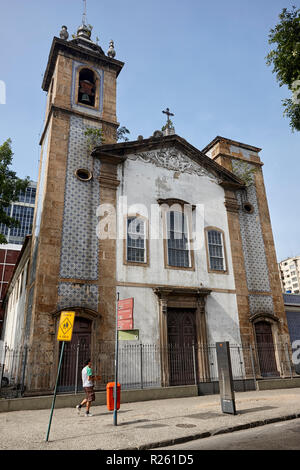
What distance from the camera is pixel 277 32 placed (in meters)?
12.4

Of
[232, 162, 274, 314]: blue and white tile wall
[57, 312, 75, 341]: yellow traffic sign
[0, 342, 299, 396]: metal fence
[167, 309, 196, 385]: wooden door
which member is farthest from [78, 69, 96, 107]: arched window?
[57, 312, 75, 341]: yellow traffic sign

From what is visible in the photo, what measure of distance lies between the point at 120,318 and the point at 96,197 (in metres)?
7.79

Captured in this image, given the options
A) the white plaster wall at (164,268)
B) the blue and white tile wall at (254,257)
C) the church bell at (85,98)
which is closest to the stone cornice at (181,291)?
the white plaster wall at (164,268)

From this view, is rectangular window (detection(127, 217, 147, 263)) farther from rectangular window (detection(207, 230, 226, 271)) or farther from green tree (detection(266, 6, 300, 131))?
green tree (detection(266, 6, 300, 131))

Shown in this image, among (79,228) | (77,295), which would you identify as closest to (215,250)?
(79,228)

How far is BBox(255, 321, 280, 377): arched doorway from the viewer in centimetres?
1638

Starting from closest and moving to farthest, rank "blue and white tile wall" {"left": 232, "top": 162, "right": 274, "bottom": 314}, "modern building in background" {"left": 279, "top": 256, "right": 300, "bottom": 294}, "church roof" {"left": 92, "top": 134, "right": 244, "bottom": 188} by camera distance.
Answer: "church roof" {"left": 92, "top": 134, "right": 244, "bottom": 188} < "blue and white tile wall" {"left": 232, "top": 162, "right": 274, "bottom": 314} < "modern building in background" {"left": 279, "top": 256, "right": 300, "bottom": 294}

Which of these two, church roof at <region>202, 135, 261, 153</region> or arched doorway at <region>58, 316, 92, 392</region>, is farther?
church roof at <region>202, 135, 261, 153</region>

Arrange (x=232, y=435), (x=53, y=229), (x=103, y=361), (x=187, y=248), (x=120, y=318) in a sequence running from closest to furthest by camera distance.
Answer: (x=232, y=435) < (x=120, y=318) < (x=103, y=361) < (x=53, y=229) < (x=187, y=248)

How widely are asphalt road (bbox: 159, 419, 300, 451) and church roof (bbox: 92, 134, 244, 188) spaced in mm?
12577
